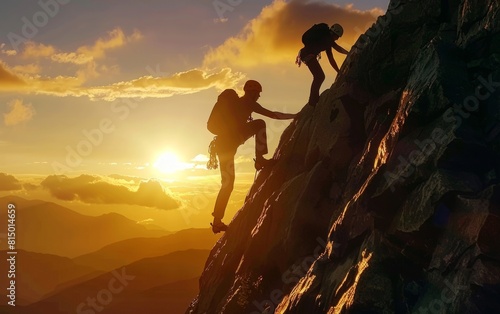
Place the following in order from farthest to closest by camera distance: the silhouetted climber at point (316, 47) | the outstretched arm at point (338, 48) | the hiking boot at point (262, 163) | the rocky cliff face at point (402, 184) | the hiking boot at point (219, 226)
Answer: the hiking boot at point (219, 226) → the hiking boot at point (262, 163) → the outstretched arm at point (338, 48) → the silhouetted climber at point (316, 47) → the rocky cliff face at point (402, 184)

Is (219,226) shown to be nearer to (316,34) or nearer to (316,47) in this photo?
(316,47)

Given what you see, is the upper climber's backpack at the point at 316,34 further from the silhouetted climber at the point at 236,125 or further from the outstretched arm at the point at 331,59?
the silhouetted climber at the point at 236,125

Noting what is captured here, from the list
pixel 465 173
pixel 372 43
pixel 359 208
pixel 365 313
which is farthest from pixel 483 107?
pixel 372 43

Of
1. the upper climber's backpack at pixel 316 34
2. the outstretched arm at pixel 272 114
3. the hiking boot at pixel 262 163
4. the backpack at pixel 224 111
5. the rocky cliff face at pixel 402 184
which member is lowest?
the rocky cliff face at pixel 402 184

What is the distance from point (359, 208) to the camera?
12164mm

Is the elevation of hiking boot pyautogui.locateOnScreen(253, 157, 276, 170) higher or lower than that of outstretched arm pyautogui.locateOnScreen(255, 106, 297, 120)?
lower

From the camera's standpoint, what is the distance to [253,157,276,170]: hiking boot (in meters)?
21.8

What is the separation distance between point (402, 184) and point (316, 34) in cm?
1197

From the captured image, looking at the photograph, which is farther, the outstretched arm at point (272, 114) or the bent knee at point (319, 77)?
the bent knee at point (319, 77)

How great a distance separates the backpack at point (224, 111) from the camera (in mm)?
20531

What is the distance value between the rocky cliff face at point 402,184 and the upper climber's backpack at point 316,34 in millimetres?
2816

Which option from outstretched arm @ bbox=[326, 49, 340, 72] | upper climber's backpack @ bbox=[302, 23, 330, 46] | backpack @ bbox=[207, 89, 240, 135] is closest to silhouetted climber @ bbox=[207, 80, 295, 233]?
backpack @ bbox=[207, 89, 240, 135]

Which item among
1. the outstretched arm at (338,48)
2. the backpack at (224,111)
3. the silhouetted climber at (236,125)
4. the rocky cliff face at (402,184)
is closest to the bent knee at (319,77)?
the outstretched arm at (338,48)

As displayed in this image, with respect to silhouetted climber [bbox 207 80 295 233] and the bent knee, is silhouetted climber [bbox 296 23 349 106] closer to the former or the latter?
the bent knee
